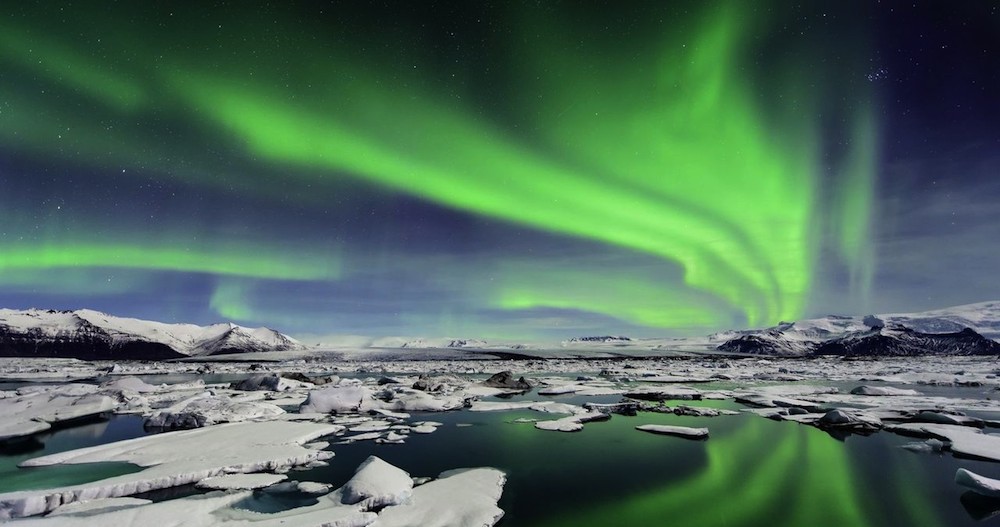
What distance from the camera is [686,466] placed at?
9805mm

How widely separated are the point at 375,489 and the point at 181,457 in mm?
5425

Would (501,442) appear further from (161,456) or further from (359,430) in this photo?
(161,456)

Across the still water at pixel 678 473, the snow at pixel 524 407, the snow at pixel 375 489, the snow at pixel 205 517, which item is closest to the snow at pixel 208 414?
the still water at pixel 678 473

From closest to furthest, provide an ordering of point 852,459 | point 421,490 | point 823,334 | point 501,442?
point 421,490, point 852,459, point 501,442, point 823,334

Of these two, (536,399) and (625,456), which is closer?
(625,456)

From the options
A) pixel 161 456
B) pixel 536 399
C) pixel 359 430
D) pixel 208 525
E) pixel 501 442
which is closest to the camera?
pixel 208 525

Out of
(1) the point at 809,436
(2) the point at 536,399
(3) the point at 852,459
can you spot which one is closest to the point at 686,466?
(3) the point at 852,459

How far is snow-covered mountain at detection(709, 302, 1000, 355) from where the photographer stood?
320ft

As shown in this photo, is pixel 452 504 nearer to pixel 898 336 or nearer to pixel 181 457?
pixel 181 457

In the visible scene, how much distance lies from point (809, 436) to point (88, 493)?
16370mm

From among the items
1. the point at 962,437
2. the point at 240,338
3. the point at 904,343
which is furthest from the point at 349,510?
the point at 240,338

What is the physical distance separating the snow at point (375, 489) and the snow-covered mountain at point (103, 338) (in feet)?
429

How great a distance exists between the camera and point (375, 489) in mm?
6844

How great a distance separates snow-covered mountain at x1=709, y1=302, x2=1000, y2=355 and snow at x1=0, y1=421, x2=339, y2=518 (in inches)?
4962
